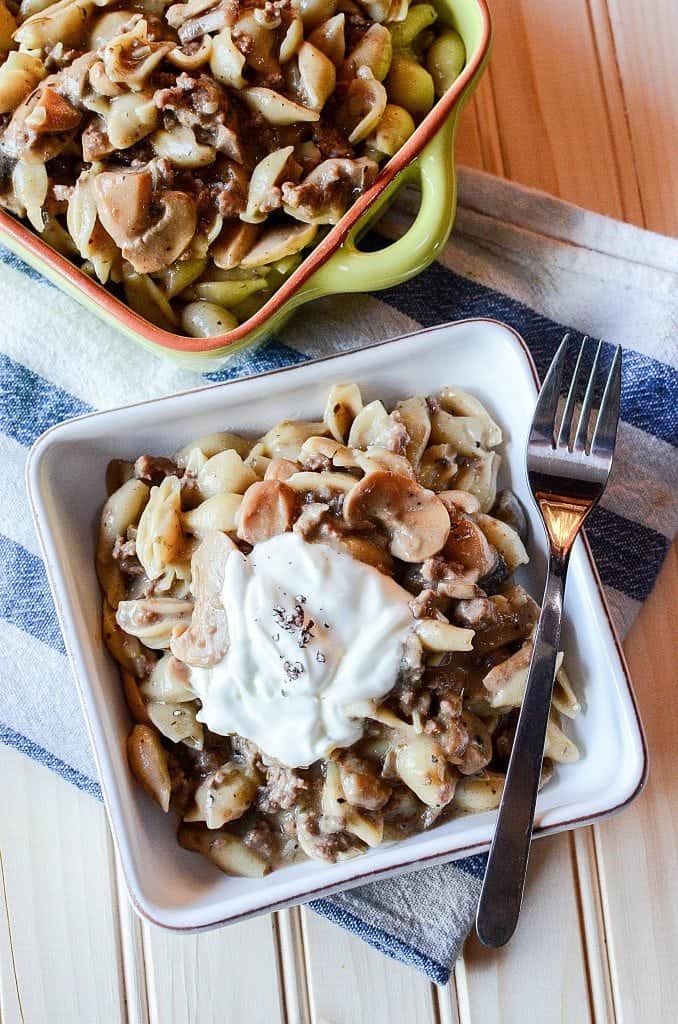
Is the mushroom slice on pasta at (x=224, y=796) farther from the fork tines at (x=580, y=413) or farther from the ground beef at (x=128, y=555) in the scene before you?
the fork tines at (x=580, y=413)

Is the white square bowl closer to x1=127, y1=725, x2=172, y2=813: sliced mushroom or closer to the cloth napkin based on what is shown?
x1=127, y1=725, x2=172, y2=813: sliced mushroom

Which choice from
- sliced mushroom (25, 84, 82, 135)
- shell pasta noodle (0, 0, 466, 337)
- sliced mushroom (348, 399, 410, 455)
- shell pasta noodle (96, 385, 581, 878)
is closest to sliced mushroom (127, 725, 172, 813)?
shell pasta noodle (96, 385, 581, 878)

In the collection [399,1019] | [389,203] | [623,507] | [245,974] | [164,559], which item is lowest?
[399,1019]

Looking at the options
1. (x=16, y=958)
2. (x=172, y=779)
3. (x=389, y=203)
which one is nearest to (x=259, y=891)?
(x=172, y=779)

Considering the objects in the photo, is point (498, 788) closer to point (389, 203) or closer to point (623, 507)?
point (623, 507)

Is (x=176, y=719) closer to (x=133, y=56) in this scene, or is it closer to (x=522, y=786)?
(x=522, y=786)

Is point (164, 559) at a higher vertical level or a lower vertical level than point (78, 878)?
higher
